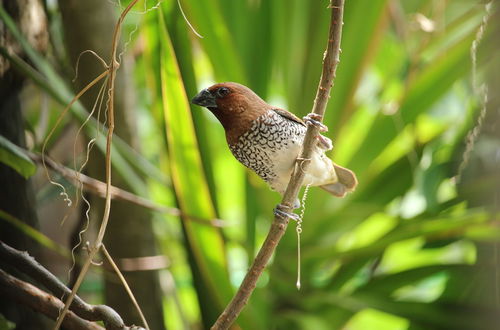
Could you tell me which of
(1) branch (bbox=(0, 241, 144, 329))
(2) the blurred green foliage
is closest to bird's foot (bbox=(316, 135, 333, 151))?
(2) the blurred green foliage

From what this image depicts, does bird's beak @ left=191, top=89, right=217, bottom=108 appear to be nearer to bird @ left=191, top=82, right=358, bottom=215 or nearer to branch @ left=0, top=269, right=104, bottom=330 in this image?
bird @ left=191, top=82, right=358, bottom=215

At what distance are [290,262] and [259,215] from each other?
0.37 ft

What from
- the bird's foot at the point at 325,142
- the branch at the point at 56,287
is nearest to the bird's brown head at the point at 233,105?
the bird's foot at the point at 325,142

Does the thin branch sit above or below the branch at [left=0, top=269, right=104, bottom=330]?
above

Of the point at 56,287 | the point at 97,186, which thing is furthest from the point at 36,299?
the point at 97,186

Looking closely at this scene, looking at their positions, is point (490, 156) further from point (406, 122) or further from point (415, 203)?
point (415, 203)

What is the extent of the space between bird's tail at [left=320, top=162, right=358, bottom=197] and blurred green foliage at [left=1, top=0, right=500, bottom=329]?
0.20 meters

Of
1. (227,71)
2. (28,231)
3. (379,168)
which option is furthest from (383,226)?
(28,231)

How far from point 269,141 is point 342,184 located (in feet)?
0.40

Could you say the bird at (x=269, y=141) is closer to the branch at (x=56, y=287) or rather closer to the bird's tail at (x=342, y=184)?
the bird's tail at (x=342, y=184)

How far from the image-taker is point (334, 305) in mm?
A: 1344

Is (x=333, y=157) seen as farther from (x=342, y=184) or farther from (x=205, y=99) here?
(x=205, y=99)

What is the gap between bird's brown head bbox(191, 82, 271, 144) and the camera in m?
0.73

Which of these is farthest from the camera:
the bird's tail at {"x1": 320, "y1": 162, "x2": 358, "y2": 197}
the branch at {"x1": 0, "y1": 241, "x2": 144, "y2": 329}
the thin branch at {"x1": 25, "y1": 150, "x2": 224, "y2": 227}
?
the thin branch at {"x1": 25, "y1": 150, "x2": 224, "y2": 227}
